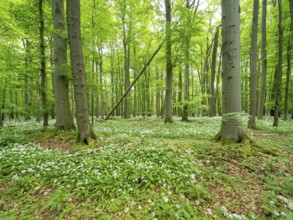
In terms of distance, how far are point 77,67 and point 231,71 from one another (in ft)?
15.1

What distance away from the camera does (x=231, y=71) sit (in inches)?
165

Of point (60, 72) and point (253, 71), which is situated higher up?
point (253, 71)

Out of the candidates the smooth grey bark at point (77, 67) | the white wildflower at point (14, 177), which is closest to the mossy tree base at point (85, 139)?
the smooth grey bark at point (77, 67)

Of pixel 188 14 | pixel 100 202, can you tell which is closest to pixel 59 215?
pixel 100 202

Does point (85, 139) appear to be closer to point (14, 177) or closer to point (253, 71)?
point (14, 177)

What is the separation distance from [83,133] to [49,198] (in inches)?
93.7

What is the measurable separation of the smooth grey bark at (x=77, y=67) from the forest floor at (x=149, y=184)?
0.84 meters

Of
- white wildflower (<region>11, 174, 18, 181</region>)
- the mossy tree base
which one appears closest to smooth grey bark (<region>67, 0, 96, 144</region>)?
the mossy tree base

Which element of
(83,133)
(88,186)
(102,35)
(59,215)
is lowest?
(59,215)

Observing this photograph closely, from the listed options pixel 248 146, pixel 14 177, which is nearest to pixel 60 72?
pixel 14 177

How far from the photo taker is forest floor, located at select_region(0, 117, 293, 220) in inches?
88.3

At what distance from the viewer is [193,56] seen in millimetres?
9680

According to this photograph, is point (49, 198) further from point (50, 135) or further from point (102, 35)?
point (102, 35)

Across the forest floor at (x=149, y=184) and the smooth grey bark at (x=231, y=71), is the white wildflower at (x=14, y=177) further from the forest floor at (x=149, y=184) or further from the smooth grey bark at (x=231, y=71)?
the smooth grey bark at (x=231, y=71)
